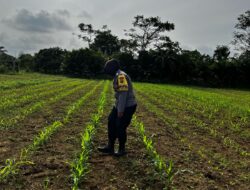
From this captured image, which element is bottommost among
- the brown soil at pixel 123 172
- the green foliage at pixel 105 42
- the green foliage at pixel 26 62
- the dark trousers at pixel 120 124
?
the brown soil at pixel 123 172

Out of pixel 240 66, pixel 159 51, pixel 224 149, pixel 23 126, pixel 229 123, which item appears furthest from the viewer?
pixel 159 51

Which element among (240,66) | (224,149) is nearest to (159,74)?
(240,66)

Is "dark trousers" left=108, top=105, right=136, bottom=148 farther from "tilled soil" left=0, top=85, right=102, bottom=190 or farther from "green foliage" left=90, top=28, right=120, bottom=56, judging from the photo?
"green foliage" left=90, top=28, right=120, bottom=56

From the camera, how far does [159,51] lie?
2212 inches

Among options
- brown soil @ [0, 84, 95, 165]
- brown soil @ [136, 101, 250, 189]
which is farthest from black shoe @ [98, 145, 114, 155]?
brown soil @ [0, 84, 95, 165]

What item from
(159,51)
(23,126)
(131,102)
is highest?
(159,51)

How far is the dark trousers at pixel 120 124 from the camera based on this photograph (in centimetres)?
671

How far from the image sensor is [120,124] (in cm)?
675

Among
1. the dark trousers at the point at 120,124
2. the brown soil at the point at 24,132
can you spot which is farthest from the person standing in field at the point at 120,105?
the brown soil at the point at 24,132

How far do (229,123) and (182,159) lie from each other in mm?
5931

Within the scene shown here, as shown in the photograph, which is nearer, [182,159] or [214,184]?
[214,184]

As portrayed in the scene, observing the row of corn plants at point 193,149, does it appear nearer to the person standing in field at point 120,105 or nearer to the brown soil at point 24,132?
the person standing in field at point 120,105

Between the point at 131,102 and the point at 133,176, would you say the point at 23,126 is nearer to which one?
the point at 131,102

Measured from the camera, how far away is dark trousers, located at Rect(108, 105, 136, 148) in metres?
6.71
